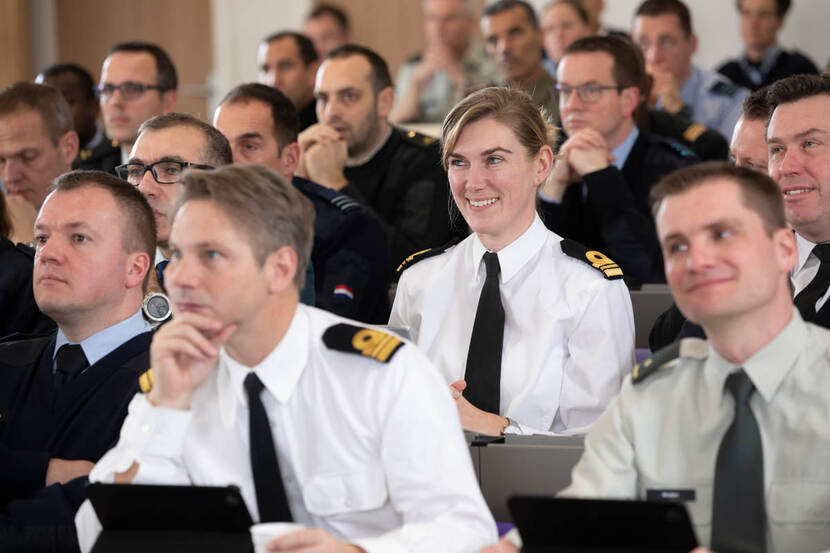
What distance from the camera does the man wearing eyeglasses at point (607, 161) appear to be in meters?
3.79

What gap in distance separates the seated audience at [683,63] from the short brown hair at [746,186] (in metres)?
3.80

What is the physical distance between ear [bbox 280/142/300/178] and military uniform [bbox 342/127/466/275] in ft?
0.96

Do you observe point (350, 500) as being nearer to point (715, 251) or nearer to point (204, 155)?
point (715, 251)

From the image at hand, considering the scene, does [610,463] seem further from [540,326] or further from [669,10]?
[669,10]

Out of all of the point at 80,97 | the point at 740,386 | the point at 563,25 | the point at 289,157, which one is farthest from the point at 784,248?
the point at 563,25

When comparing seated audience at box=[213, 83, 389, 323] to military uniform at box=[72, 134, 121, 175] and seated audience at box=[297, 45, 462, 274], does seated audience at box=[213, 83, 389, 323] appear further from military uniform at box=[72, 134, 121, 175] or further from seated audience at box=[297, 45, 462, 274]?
military uniform at box=[72, 134, 121, 175]

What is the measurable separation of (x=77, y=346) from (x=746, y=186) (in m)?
1.51

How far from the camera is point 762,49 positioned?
6633 mm

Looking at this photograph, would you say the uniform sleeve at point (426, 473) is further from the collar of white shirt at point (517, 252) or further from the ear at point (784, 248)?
the collar of white shirt at point (517, 252)

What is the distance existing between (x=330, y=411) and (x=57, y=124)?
2.65 metres

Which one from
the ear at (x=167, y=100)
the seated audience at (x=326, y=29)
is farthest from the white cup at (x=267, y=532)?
the seated audience at (x=326, y=29)

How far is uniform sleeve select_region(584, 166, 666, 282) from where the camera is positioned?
3756mm

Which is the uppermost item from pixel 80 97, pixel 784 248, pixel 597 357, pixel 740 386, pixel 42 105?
pixel 80 97

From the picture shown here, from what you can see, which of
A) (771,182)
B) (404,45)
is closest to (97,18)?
(404,45)
